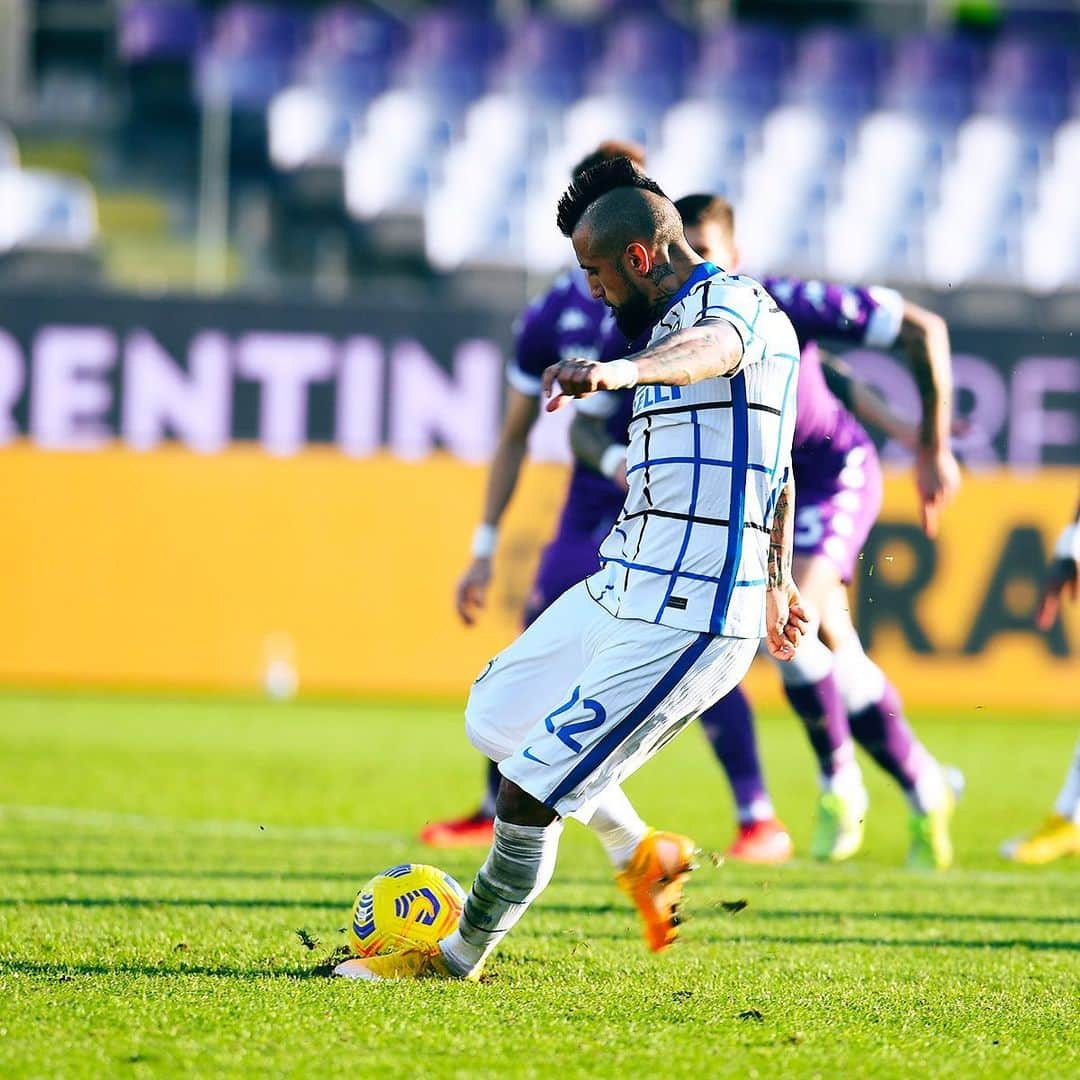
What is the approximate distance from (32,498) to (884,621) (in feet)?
20.8

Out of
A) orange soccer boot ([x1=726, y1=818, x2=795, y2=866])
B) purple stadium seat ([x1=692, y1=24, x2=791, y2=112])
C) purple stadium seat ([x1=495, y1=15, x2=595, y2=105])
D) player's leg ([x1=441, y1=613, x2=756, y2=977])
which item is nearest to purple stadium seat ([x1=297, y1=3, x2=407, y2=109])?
purple stadium seat ([x1=495, y1=15, x2=595, y2=105])

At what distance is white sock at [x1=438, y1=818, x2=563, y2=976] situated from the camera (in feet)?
13.9

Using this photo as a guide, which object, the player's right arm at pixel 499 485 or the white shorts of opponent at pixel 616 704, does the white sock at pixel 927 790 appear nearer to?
the player's right arm at pixel 499 485

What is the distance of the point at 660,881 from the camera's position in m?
4.48

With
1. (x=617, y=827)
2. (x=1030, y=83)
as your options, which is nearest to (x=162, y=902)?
(x=617, y=827)

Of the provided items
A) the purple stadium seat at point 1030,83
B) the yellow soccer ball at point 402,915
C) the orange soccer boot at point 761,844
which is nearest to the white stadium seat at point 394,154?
the purple stadium seat at point 1030,83

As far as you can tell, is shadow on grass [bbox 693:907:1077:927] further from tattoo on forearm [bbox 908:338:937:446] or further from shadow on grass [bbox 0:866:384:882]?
tattoo on forearm [bbox 908:338:937:446]

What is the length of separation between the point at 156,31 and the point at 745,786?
45.1 feet

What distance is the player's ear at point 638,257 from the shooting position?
159 inches

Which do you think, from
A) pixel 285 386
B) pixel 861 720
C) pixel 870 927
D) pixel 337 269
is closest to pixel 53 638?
pixel 285 386

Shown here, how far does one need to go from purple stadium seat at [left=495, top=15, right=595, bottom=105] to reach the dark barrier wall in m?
5.50

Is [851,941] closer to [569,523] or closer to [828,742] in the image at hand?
[828,742]

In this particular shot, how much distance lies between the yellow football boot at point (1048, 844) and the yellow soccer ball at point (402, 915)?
3.14 m

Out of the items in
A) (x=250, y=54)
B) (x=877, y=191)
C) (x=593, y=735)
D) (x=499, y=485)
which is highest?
(x=250, y=54)
